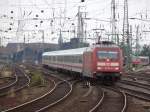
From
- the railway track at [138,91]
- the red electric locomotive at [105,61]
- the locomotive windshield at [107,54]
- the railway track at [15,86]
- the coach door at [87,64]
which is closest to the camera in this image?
the railway track at [138,91]

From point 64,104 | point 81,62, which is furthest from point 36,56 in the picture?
point 64,104

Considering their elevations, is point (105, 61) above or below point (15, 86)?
above

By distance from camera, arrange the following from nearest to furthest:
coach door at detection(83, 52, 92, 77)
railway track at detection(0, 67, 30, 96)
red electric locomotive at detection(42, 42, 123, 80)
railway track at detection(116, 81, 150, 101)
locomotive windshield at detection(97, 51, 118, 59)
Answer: railway track at detection(116, 81, 150, 101) → railway track at detection(0, 67, 30, 96) → red electric locomotive at detection(42, 42, 123, 80) → locomotive windshield at detection(97, 51, 118, 59) → coach door at detection(83, 52, 92, 77)

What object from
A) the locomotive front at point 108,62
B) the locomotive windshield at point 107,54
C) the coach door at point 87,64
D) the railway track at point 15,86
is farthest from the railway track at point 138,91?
the railway track at point 15,86

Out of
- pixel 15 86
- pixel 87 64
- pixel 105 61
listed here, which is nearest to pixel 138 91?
pixel 105 61

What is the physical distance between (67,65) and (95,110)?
1081 inches

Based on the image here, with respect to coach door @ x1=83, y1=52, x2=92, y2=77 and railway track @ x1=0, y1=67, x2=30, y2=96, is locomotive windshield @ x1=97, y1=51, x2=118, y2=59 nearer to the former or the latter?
coach door @ x1=83, y1=52, x2=92, y2=77

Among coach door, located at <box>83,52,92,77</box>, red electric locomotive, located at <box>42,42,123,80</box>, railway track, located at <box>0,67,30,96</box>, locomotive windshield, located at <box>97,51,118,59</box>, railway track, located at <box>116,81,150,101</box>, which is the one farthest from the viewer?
coach door, located at <box>83,52,92,77</box>

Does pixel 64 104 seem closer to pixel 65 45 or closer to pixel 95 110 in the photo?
pixel 95 110

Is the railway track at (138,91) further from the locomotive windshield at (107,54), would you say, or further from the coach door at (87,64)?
the coach door at (87,64)

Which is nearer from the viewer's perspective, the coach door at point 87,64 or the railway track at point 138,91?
the railway track at point 138,91

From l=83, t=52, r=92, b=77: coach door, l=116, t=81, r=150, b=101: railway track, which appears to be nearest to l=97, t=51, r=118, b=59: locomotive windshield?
l=83, t=52, r=92, b=77: coach door

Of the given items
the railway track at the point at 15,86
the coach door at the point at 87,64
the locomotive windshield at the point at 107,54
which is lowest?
the railway track at the point at 15,86

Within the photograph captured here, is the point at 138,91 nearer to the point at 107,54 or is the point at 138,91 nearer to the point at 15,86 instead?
the point at 107,54
